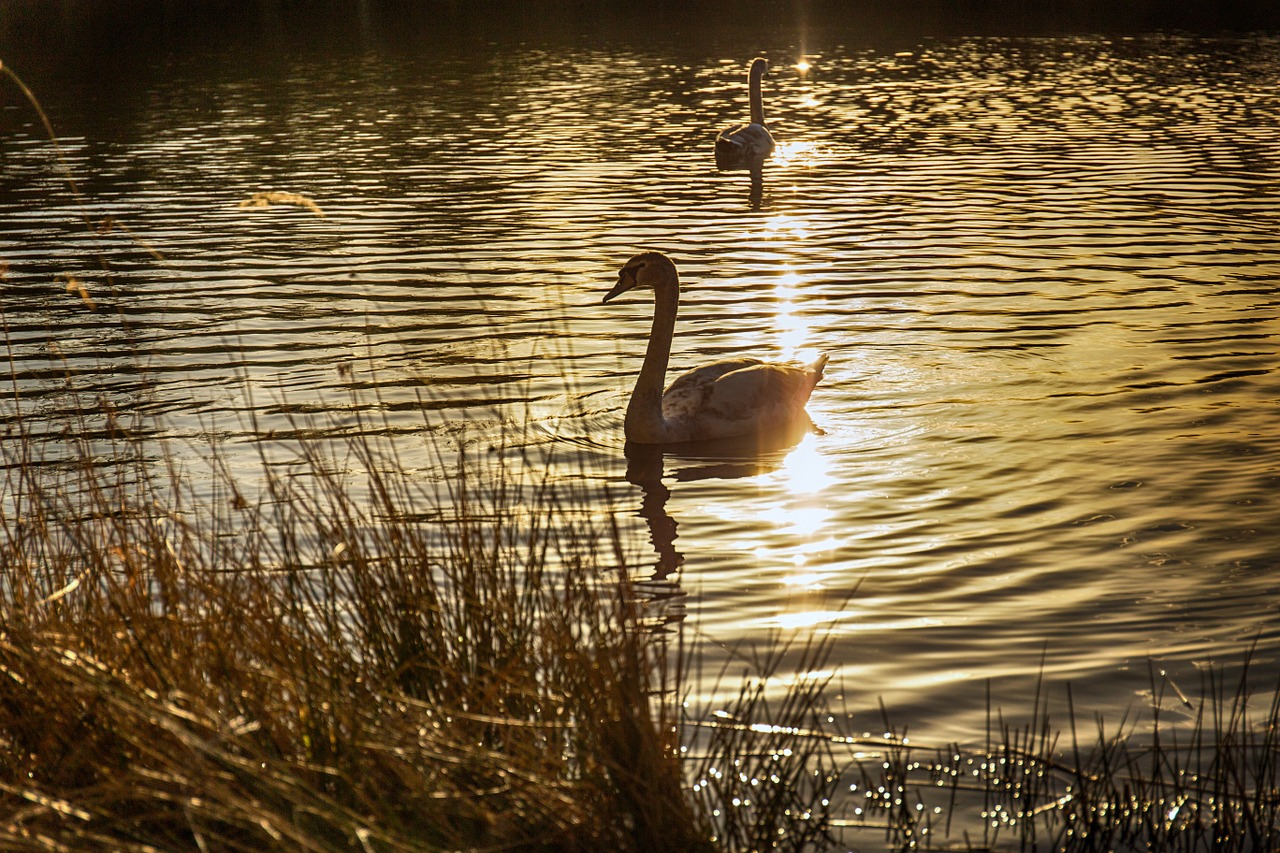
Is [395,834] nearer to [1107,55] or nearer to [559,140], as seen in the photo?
[559,140]

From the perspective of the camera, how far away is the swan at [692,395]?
11211 millimetres

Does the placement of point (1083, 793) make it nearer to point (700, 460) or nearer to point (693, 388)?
point (700, 460)

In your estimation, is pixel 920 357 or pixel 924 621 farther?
pixel 920 357

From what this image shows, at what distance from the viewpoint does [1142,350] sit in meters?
13.5

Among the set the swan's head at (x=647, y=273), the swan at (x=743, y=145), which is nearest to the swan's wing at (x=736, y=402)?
the swan's head at (x=647, y=273)

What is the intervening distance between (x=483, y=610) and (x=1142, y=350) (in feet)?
32.0

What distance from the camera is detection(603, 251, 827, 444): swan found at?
441 inches

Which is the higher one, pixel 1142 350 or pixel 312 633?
pixel 312 633

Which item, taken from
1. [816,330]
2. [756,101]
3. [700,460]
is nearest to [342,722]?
[700,460]

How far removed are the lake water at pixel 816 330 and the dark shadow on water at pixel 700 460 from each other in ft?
0.19

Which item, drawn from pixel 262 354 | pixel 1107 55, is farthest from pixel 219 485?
pixel 1107 55

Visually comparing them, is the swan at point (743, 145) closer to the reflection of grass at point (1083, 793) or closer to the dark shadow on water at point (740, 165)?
the dark shadow on water at point (740, 165)

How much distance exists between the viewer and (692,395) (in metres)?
11.4

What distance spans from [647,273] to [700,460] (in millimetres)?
1507
